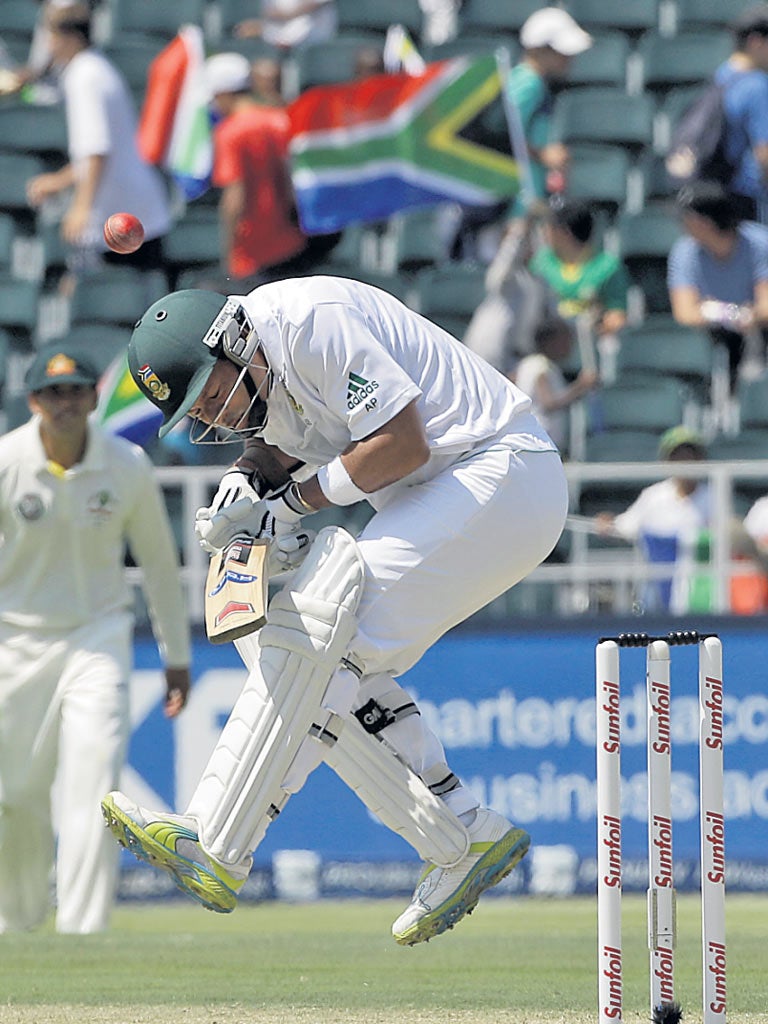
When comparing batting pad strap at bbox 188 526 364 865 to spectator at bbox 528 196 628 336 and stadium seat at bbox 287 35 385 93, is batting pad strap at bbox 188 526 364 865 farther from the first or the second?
stadium seat at bbox 287 35 385 93

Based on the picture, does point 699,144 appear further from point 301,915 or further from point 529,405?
point 529,405

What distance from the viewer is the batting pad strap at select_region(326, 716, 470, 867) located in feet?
17.5

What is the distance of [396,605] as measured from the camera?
5125mm

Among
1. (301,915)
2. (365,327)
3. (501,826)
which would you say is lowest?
(301,915)

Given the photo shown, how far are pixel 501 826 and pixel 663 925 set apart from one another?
1.08 m

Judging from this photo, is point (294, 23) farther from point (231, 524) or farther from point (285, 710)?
point (285, 710)

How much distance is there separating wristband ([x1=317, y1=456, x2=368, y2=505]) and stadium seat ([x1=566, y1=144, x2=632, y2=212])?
9.29m

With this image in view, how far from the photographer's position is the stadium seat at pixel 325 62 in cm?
1419

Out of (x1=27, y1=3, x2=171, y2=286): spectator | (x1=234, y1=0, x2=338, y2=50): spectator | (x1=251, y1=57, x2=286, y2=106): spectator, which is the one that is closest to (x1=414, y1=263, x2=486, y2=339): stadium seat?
(x1=251, y1=57, x2=286, y2=106): spectator

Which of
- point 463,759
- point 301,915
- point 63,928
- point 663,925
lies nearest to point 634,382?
point 463,759

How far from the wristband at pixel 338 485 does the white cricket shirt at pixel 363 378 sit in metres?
0.09

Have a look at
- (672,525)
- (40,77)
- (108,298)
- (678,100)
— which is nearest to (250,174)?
(108,298)

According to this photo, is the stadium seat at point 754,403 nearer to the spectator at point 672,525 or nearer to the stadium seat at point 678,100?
the spectator at point 672,525

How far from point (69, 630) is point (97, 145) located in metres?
4.58
